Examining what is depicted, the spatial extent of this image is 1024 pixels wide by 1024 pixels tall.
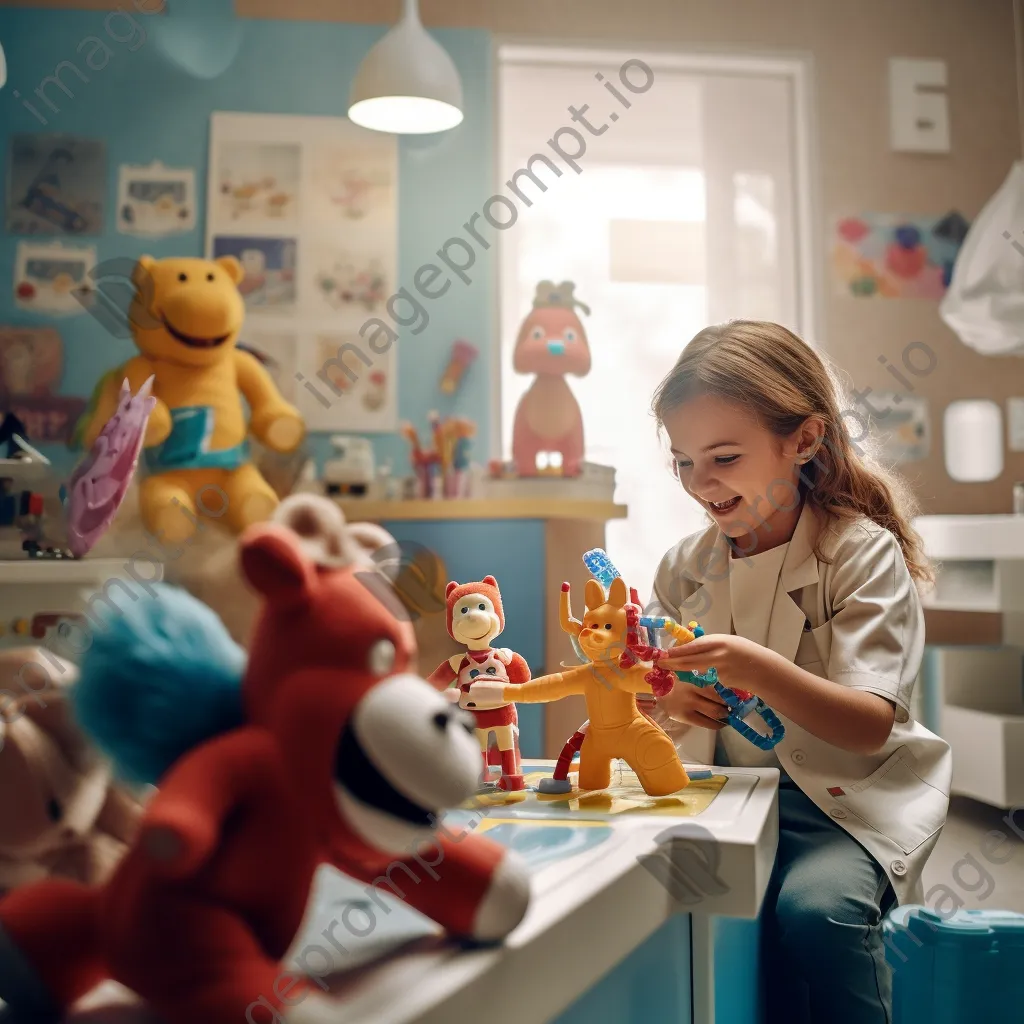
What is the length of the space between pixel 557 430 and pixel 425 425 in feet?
1.69

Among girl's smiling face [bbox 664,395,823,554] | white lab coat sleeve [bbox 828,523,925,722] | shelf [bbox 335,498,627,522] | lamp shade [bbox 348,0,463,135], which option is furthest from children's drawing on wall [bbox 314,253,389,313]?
white lab coat sleeve [bbox 828,523,925,722]

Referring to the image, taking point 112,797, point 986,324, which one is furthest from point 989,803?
point 112,797

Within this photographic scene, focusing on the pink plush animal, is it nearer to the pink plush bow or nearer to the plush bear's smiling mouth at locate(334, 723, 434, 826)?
the pink plush bow

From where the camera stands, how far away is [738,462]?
99 centimetres

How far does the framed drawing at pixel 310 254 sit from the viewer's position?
2.60 m

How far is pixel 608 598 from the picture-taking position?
29.4 inches

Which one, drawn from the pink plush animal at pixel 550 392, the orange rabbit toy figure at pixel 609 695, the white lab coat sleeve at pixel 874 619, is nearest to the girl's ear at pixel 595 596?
the orange rabbit toy figure at pixel 609 695

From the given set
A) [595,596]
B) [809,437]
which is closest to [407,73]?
[809,437]

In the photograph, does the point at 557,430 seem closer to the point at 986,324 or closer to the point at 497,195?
the point at 497,195

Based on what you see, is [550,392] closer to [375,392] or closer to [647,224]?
[375,392]

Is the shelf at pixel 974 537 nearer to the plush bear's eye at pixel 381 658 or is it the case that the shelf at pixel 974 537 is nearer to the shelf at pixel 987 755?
the shelf at pixel 987 755

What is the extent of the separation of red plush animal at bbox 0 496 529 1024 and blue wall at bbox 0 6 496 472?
2.24 m

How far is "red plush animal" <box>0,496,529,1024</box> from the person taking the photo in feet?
1.02

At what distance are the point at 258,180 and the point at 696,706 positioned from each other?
212 centimetres
